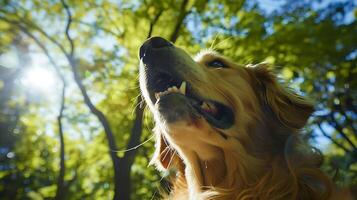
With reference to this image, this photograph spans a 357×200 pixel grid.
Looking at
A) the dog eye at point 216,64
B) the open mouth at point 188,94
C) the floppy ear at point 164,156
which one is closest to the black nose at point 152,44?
the open mouth at point 188,94

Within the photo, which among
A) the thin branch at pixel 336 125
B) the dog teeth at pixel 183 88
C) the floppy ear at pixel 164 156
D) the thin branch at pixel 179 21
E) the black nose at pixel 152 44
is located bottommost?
the thin branch at pixel 336 125

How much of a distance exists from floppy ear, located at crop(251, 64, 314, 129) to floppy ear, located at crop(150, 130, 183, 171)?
3.11 feet

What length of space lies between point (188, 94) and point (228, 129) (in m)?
0.43

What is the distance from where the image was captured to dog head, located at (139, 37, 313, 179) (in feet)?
10.5

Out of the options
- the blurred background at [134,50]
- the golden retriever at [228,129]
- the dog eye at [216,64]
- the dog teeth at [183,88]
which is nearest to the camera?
the golden retriever at [228,129]

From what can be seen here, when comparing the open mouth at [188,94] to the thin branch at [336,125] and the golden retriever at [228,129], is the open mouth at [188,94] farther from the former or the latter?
the thin branch at [336,125]

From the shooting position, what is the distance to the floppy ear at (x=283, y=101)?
139 inches

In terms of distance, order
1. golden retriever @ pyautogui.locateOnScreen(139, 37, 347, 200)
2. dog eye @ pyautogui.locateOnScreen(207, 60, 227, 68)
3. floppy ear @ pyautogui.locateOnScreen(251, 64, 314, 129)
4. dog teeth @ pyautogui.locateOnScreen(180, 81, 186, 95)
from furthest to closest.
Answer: dog eye @ pyautogui.locateOnScreen(207, 60, 227, 68) → floppy ear @ pyautogui.locateOnScreen(251, 64, 314, 129) → dog teeth @ pyautogui.locateOnScreen(180, 81, 186, 95) → golden retriever @ pyautogui.locateOnScreen(139, 37, 347, 200)

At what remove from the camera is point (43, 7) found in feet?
33.1

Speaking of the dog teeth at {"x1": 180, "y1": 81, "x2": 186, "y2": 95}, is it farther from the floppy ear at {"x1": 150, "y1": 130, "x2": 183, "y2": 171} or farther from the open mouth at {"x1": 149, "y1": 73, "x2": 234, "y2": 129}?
the floppy ear at {"x1": 150, "y1": 130, "x2": 183, "y2": 171}

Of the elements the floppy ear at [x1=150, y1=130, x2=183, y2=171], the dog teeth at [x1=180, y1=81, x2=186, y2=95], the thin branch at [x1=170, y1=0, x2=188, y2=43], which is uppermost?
the thin branch at [x1=170, y1=0, x2=188, y2=43]

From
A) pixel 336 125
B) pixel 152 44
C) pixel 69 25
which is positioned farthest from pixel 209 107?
pixel 336 125

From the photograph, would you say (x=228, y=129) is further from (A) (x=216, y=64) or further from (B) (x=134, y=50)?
(B) (x=134, y=50)

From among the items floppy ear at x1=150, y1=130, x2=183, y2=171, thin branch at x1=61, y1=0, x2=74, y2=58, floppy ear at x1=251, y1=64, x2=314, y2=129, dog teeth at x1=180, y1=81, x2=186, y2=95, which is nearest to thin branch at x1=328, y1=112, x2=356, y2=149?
thin branch at x1=61, y1=0, x2=74, y2=58
